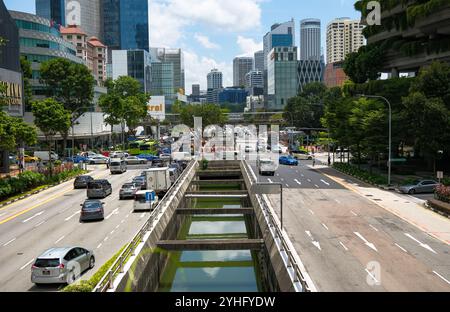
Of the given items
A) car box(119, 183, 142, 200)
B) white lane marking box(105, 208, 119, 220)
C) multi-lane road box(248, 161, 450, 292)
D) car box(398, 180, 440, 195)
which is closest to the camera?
multi-lane road box(248, 161, 450, 292)

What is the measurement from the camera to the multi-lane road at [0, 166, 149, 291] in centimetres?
2719

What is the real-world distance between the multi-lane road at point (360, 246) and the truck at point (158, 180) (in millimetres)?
10551

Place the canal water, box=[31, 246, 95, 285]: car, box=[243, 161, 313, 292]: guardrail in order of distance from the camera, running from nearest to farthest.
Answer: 1. box=[243, 161, 313, 292]: guardrail
2. box=[31, 246, 95, 285]: car
3. the canal water

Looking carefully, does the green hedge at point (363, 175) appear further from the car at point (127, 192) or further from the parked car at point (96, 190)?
the parked car at point (96, 190)

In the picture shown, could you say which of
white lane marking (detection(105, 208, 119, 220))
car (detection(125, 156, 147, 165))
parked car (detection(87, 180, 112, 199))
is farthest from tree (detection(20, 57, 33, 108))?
white lane marking (detection(105, 208, 119, 220))

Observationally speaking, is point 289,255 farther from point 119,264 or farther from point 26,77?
point 26,77

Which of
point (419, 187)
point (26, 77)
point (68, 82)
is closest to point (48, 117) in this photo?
point (26, 77)

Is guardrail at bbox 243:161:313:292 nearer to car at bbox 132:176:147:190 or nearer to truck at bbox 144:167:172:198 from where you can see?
truck at bbox 144:167:172:198

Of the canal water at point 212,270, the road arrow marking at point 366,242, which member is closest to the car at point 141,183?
the canal water at point 212,270

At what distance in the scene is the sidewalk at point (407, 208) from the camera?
35.9 m

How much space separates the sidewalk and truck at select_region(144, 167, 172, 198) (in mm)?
19777

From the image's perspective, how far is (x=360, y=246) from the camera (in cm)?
3014

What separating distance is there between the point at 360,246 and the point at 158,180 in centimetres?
2477

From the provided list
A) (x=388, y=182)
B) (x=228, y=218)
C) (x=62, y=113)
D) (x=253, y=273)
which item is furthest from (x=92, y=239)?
(x=62, y=113)
